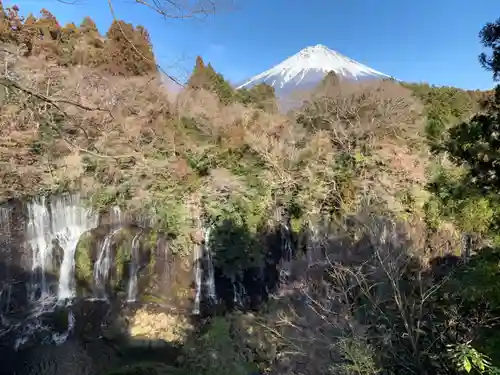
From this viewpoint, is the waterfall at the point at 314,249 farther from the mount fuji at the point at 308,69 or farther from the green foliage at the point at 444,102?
the mount fuji at the point at 308,69

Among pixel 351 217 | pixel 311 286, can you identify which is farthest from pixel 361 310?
pixel 351 217

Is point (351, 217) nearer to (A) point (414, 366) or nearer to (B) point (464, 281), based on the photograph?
(B) point (464, 281)

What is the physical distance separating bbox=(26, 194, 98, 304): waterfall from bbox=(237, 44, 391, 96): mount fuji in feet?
34.9

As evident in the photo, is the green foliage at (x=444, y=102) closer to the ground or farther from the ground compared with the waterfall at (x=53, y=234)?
farther from the ground

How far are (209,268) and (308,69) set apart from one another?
14.3 metres

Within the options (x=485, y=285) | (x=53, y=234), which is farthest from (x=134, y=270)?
(x=485, y=285)

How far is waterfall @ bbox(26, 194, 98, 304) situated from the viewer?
11414mm

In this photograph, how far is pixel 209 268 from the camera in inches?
470

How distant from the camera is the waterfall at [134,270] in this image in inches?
441

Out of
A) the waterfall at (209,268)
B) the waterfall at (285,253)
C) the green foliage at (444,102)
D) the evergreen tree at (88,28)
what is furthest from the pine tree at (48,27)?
the green foliage at (444,102)

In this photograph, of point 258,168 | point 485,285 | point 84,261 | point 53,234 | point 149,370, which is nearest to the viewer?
point 485,285

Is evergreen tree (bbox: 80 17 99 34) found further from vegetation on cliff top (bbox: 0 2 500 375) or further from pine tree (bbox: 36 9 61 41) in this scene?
vegetation on cliff top (bbox: 0 2 500 375)

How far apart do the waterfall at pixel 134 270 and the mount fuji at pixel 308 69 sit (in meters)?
10.4

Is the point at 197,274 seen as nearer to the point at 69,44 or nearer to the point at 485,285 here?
the point at 485,285
